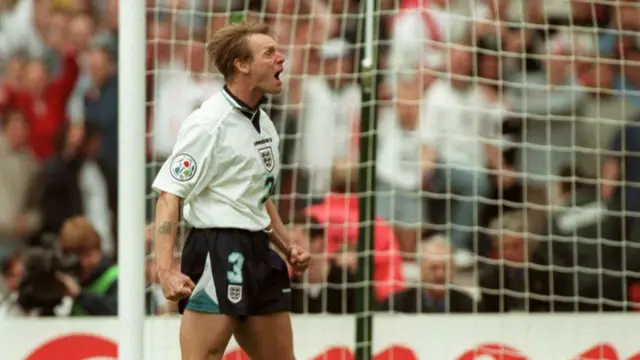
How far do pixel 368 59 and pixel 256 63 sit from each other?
5.15 ft

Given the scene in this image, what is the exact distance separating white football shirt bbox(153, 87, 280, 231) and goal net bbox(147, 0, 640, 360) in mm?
1634

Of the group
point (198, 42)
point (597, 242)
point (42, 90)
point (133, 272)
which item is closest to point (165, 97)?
point (198, 42)

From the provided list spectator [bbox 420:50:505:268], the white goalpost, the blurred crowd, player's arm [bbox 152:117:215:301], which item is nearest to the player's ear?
player's arm [bbox 152:117:215:301]

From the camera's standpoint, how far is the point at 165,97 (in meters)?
6.26

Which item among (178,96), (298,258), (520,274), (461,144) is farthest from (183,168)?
(520,274)

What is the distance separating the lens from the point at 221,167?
4.43 m

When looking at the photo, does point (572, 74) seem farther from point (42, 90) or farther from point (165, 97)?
point (42, 90)

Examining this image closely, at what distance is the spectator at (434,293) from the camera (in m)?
6.29

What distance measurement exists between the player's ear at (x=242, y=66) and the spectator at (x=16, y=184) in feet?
7.59

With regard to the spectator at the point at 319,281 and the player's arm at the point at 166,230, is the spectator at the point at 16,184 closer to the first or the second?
the spectator at the point at 319,281

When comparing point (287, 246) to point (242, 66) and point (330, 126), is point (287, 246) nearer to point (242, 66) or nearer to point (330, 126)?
point (242, 66)

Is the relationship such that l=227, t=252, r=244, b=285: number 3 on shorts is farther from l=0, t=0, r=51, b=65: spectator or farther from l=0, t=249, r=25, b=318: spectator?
l=0, t=0, r=51, b=65: spectator

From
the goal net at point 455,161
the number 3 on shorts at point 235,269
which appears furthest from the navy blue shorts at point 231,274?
the goal net at point 455,161

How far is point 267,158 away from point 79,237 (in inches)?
83.3
